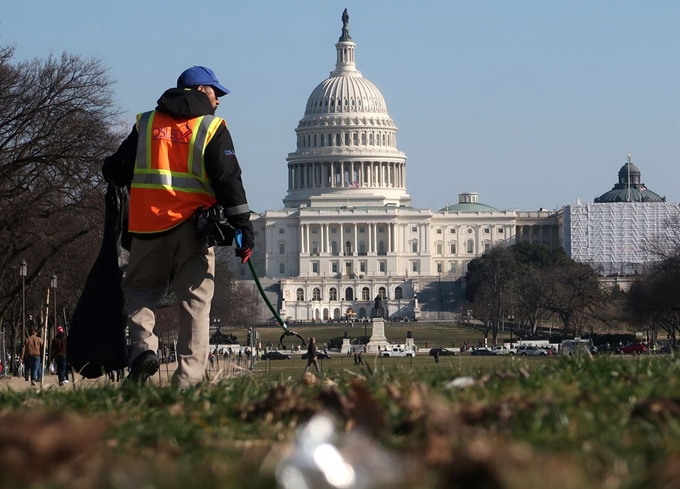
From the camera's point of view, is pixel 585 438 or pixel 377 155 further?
pixel 377 155

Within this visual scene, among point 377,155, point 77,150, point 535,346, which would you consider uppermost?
point 377,155

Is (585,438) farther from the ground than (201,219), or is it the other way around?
(201,219)

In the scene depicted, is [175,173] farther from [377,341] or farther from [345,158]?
[345,158]

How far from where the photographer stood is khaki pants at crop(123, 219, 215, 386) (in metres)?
10.2

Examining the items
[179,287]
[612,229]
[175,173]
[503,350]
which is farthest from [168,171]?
[612,229]

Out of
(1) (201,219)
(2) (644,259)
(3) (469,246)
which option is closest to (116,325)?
(1) (201,219)

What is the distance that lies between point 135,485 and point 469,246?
185361 mm

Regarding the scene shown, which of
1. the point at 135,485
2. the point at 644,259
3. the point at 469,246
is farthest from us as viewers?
the point at 469,246

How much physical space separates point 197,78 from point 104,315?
1801 mm

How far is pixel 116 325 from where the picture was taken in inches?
409

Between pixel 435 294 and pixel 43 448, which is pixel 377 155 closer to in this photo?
pixel 435 294

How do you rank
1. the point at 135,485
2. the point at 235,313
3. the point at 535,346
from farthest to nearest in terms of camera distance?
the point at 235,313
the point at 535,346
the point at 135,485

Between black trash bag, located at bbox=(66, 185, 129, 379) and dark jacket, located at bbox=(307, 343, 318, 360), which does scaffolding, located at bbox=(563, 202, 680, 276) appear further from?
black trash bag, located at bbox=(66, 185, 129, 379)

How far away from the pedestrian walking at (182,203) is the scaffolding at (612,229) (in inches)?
6344
